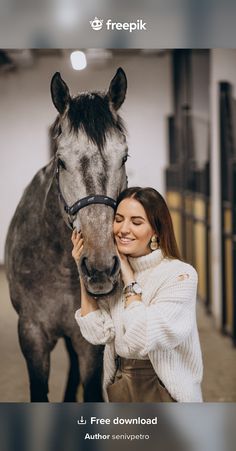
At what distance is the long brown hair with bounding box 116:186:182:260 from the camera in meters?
2.53

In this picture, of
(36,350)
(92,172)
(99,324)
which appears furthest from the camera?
(36,350)

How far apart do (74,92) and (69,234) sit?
0.56 m

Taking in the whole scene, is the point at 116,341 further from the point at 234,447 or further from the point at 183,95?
the point at 183,95

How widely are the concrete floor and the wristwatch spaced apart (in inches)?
11.9

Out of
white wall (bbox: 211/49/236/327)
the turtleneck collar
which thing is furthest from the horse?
white wall (bbox: 211/49/236/327)

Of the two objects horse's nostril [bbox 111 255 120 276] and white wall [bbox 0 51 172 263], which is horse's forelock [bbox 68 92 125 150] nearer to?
white wall [bbox 0 51 172 263]

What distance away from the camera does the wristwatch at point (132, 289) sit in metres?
2.48

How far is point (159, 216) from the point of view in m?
2.54

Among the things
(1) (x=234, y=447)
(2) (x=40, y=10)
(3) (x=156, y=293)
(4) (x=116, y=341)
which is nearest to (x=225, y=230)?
(3) (x=156, y=293)

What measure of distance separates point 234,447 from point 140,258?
887 mm

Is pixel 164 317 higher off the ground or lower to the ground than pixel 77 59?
lower
